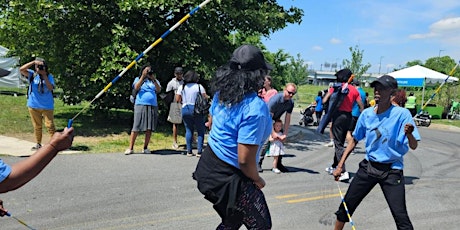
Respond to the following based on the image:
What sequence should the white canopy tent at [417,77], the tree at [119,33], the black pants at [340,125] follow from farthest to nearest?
the white canopy tent at [417,77] → the tree at [119,33] → the black pants at [340,125]

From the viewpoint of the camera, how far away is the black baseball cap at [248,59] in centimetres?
286

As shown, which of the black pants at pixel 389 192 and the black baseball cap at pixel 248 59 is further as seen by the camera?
the black pants at pixel 389 192

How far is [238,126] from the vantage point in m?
2.82

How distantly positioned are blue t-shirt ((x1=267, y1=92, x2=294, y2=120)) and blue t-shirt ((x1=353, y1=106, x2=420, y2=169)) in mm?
2857

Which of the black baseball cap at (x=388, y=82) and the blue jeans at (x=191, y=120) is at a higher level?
the black baseball cap at (x=388, y=82)

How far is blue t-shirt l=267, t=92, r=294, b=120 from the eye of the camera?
6.91m

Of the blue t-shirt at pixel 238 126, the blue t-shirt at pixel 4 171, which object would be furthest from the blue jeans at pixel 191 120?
the blue t-shirt at pixel 4 171

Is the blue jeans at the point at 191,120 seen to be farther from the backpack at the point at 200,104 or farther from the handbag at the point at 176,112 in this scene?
the handbag at the point at 176,112

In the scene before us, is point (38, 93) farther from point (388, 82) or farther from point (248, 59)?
point (388, 82)

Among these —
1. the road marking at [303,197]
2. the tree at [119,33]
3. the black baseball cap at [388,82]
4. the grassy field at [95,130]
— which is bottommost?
the road marking at [303,197]

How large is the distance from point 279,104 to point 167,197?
8.37 feet

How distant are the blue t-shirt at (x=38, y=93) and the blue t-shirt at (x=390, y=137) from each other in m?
6.25

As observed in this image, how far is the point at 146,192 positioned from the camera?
19.4 ft

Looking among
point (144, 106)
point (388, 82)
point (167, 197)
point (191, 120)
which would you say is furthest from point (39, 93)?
point (388, 82)
